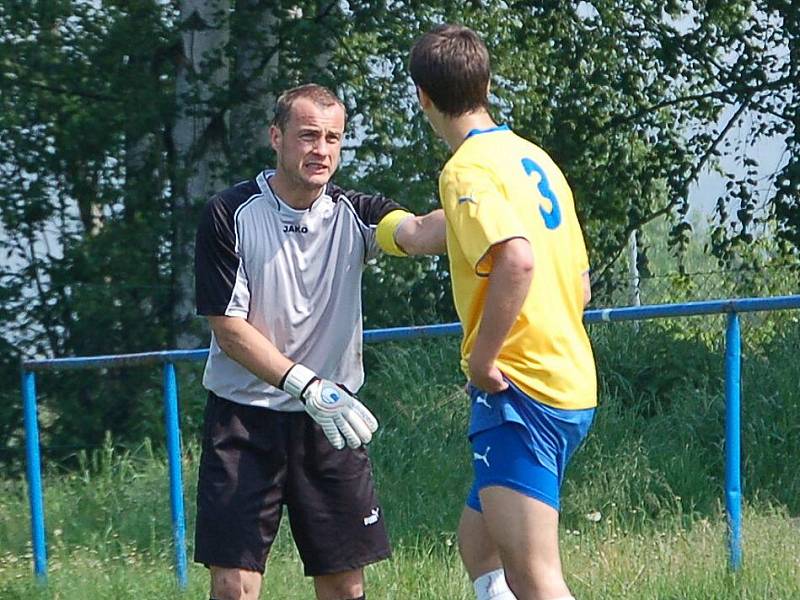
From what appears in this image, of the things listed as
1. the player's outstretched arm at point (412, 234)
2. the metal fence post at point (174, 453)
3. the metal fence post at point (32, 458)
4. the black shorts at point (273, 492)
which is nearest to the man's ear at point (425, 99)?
the player's outstretched arm at point (412, 234)

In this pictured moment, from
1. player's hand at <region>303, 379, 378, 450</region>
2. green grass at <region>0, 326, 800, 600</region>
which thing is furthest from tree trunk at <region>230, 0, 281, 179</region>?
player's hand at <region>303, 379, 378, 450</region>

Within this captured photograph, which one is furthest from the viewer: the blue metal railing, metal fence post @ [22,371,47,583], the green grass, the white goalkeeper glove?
metal fence post @ [22,371,47,583]

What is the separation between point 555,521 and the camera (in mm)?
4219

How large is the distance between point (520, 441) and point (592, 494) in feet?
13.7

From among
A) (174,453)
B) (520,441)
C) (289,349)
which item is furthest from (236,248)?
(174,453)

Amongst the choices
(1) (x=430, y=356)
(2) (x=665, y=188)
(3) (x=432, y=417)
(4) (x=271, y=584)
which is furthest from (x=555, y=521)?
(2) (x=665, y=188)

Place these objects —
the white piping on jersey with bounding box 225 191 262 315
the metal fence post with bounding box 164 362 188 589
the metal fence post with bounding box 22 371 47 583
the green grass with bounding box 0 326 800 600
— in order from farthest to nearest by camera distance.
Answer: the metal fence post with bounding box 22 371 47 583, the metal fence post with bounding box 164 362 188 589, the green grass with bounding box 0 326 800 600, the white piping on jersey with bounding box 225 191 262 315

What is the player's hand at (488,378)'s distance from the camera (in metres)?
4.10

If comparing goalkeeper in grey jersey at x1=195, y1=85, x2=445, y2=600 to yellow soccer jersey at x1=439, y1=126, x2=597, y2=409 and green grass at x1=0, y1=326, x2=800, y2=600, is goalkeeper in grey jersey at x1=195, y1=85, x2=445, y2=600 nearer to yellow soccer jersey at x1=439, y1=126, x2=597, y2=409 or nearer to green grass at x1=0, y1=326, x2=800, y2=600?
yellow soccer jersey at x1=439, y1=126, x2=597, y2=409

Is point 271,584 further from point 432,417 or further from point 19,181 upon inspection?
point 19,181

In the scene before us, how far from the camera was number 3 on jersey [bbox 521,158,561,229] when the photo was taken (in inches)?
165

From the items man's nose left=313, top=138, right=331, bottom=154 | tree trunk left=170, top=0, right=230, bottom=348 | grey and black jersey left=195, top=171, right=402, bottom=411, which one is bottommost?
grey and black jersey left=195, top=171, right=402, bottom=411

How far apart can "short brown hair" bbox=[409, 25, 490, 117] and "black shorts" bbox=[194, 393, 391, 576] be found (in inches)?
50.2

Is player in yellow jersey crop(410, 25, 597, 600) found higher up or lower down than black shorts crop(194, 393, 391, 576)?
higher up
